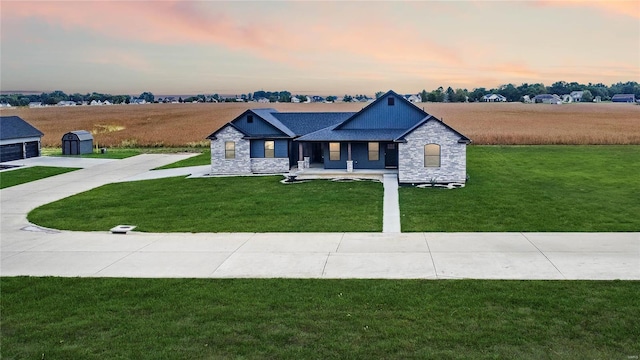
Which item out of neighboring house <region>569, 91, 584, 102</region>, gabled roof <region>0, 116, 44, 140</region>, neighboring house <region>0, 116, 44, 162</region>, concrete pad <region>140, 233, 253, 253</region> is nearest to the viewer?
concrete pad <region>140, 233, 253, 253</region>

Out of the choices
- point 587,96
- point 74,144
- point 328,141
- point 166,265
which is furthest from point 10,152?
point 587,96

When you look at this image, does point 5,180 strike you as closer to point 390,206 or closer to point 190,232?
point 190,232

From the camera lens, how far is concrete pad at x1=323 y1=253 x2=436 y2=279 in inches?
490

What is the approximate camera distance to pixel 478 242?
15.3m

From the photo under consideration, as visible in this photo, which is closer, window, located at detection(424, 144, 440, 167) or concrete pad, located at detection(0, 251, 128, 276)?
concrete pad, located at detection(0, 251, 128, 276)

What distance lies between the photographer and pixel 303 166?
31.7m

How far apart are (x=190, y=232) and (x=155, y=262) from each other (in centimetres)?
371

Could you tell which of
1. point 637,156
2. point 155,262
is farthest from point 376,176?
point 637,156

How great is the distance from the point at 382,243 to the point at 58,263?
9002 millimetres

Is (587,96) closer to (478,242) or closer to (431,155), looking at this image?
(431,155)

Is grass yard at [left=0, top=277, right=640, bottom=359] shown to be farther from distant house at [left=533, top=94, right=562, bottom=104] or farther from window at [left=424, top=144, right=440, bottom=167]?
distant house at [left=533, top=94, right=562, bottom=104]

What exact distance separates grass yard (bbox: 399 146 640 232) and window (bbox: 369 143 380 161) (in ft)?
18.4

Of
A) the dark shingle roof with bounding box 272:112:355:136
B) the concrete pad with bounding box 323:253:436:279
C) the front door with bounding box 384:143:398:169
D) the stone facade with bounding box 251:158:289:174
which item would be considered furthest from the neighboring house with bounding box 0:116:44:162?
the concrete pad with bounding box 323:253:436:279

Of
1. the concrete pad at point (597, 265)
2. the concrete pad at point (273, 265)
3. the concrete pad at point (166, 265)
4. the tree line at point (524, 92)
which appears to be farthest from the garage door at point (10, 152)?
the tree line at point (524, 92)
